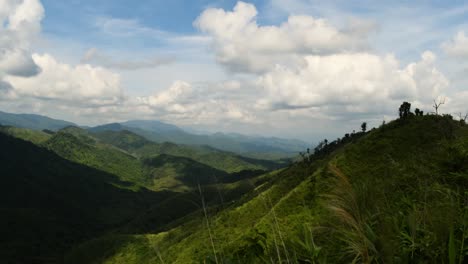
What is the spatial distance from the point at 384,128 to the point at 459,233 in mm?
80214

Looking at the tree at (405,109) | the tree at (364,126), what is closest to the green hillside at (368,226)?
the tree at (405,109)

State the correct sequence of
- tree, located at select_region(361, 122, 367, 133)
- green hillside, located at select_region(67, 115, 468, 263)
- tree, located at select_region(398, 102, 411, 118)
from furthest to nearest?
tree, located at select_region(361, 122, 367, 133) → tree, located at select_region(398, 102, 411, 118) → green hillside, located at select_region(67, 115, 468, 263)

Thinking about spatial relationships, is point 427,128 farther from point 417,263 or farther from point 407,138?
point 417,263

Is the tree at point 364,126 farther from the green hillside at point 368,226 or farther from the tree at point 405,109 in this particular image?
the green hillside at point 368,226

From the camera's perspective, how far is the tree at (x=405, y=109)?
82875mm

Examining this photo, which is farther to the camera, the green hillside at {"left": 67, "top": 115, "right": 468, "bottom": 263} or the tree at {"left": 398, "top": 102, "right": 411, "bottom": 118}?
the tree at {"left": 398, "top": 102, "right": 411, "bottom": 118}

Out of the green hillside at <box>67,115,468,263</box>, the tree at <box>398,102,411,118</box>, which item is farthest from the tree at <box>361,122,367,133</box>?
the green hillside at <box>67,115,468,263</box>

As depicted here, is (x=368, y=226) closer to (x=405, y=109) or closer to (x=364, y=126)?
(x=405, y=109)

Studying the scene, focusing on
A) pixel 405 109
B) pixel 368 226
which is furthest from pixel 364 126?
pixel 368 226

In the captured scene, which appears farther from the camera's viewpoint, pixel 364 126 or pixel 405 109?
pixel 364 126

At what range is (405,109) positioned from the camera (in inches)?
3314

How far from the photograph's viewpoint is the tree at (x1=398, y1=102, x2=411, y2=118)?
8288cm

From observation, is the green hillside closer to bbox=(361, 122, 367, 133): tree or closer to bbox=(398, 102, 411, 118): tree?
bbox=(398, 102, 411, 118): tree

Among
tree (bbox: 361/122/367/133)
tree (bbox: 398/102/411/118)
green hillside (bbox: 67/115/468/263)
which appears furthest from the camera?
tree (bbox: 361/122/367/133)
